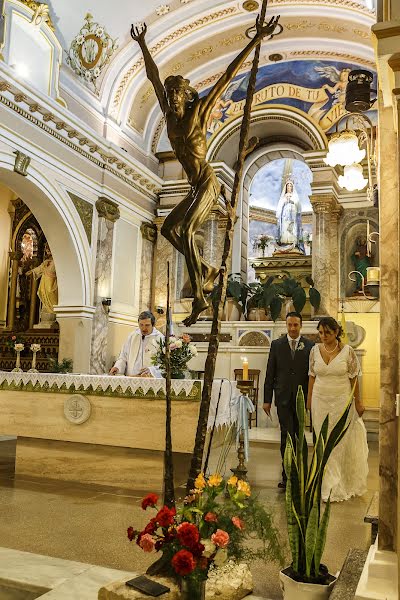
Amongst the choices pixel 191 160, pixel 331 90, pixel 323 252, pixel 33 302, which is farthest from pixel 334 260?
pixel 191 160

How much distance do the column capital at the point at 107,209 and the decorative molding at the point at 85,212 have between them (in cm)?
22

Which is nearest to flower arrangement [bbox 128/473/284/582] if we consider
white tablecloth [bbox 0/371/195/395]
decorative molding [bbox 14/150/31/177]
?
white tablecloth [bbox 0/371/195/395]

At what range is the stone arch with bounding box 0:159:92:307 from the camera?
10812 mm

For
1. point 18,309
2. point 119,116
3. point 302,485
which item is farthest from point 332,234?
point 302,485

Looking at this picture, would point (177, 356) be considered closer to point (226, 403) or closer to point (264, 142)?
point (226, 403)

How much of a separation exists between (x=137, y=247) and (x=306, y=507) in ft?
38.7

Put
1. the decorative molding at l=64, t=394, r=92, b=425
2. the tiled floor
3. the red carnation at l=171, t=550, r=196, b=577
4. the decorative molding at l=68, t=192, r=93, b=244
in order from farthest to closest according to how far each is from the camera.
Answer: the decorative molding at l=68, t=192, r=93, b=244
the decorative molding at l=64, t=394, r=92, b=425
the tiled floor
the red carnation at l=171, t=550, r=196, b=577

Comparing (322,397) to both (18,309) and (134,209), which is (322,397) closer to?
(134,209)

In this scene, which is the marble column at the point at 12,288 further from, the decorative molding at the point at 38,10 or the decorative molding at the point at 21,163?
the decorative molding at the point at 38,10

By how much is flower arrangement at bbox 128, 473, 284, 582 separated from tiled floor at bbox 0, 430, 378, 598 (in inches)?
20.9

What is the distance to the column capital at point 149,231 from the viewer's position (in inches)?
560

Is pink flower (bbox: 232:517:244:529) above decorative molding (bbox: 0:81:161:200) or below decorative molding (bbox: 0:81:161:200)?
below

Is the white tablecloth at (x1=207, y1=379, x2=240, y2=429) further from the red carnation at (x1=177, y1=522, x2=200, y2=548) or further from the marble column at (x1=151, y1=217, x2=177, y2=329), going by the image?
the marble column at (x1=151, y1=217, x2=177, y2=329)

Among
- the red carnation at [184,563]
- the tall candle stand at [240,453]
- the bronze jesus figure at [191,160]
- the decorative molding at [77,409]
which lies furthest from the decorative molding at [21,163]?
the red carnation at [184,563]
